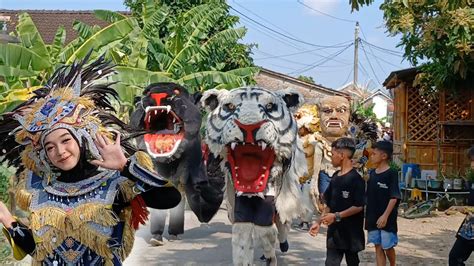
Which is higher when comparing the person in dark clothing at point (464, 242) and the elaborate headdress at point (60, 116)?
the elaborate headdress at point (60, 116)

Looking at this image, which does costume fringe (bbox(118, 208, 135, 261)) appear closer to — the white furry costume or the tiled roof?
the white furry costume

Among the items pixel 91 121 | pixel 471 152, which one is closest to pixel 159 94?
pixel 471 152

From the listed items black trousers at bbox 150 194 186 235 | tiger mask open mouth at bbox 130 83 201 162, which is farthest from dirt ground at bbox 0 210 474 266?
tiger mask open mouth at bbox 130 83 201 162

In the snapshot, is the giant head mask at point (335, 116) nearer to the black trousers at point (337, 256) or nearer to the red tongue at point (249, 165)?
the red tongue at point (249, 165)

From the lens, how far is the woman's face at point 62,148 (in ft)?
12.4

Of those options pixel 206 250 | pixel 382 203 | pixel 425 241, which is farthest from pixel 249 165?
pixel 425 241

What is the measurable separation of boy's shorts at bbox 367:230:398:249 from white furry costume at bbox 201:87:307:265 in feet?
3.08

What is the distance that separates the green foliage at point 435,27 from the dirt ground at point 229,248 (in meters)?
2.34

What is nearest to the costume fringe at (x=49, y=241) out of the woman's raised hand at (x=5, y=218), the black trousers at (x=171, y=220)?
the woman's raised hand at (x=5, y=218)

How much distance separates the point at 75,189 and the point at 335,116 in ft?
22.2

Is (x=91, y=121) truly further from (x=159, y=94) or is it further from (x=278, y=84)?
(x=278, y=84)

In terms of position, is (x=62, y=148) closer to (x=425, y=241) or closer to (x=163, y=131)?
(x=163, y=131)

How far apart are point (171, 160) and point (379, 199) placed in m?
2.74

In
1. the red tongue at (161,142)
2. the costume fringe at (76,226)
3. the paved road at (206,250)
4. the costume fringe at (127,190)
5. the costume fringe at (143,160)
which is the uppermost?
the red tongue at (161,142)
